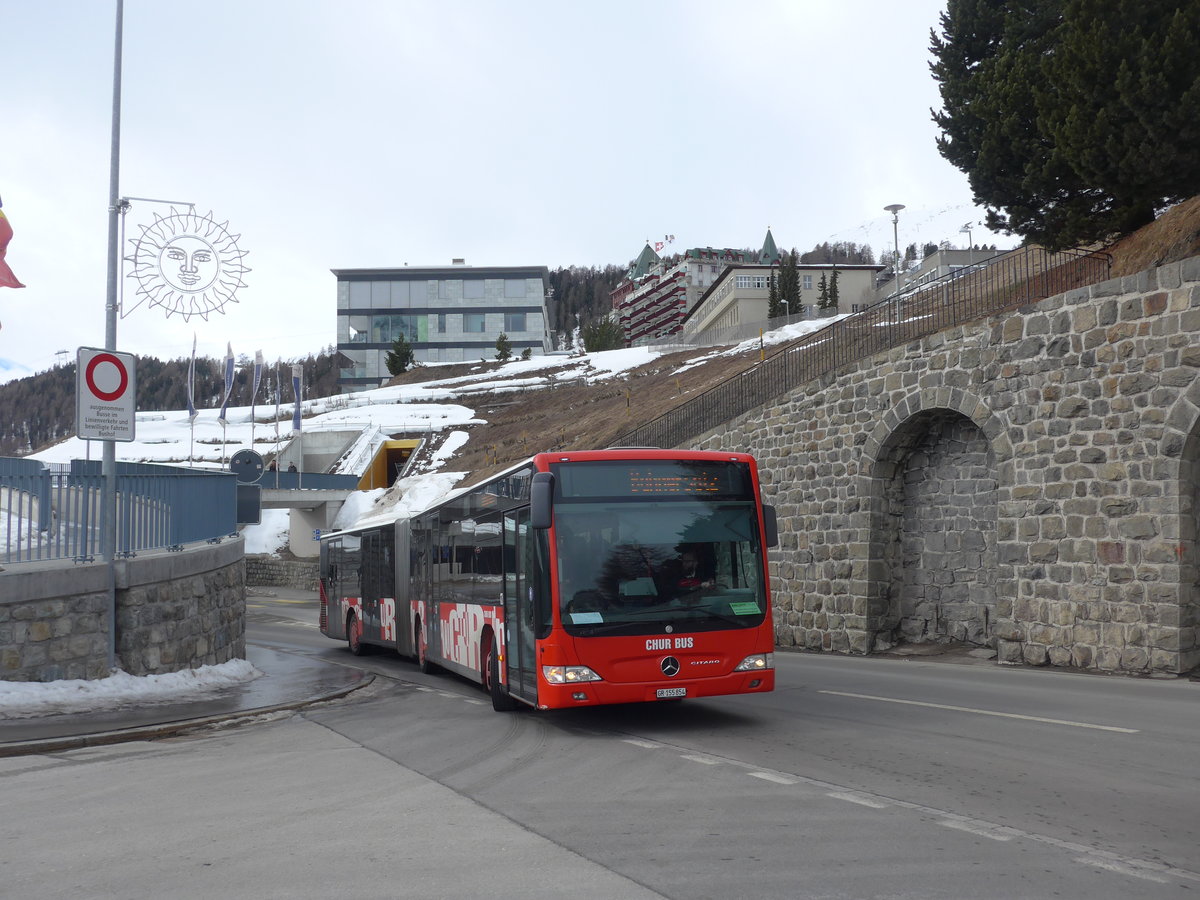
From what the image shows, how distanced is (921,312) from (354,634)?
43.4 ft

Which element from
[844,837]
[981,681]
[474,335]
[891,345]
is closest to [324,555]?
[891,345]

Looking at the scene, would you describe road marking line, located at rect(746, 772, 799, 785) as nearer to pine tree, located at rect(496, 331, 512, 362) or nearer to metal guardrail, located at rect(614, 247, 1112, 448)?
metal guardrail, located at rect(614, 247, 1112, 448)

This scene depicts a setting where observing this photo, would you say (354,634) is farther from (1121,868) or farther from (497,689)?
(1121,868)

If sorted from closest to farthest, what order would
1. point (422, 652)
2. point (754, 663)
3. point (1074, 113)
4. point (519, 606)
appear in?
point (754, 663) → point (519, 606) → point (422, 652) → point (1074, 113)

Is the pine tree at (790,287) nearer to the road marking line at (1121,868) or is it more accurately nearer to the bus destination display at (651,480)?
the bus destination display at (651,480)

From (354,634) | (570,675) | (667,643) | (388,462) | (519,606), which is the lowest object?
(354,634)

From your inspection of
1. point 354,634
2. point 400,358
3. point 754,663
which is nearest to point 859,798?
point 754,663

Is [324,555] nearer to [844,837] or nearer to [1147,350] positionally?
[1147,350]

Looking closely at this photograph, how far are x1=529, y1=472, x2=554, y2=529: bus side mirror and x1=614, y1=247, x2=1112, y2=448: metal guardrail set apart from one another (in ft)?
32.0

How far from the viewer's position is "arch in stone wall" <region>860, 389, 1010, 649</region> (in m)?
19.0

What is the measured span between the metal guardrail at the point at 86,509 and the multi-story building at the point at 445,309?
106742 mm

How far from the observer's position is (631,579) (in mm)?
10688

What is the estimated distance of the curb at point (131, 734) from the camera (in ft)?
33.2

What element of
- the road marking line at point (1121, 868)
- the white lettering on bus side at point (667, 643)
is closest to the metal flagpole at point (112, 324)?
the white lettering on bus side at point (667, 643)
